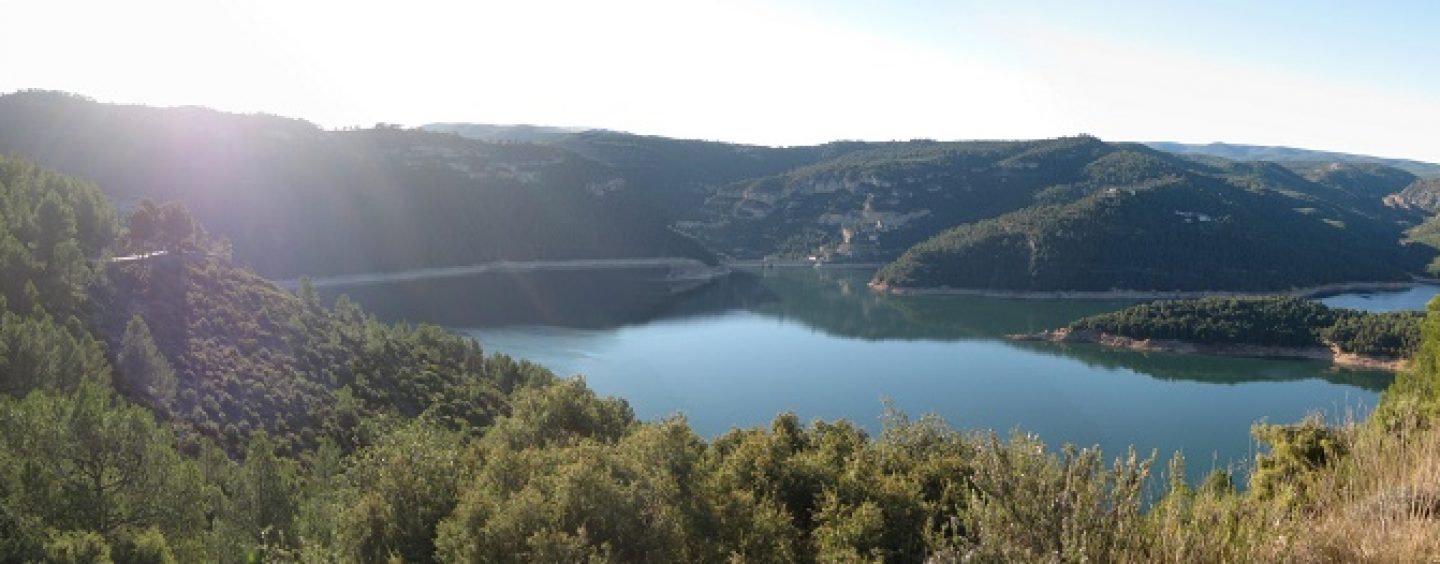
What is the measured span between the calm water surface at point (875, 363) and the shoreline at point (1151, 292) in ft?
6.52

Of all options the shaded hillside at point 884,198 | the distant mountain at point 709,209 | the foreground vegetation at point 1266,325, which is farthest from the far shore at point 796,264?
the foreground vegetation at point 1266,325

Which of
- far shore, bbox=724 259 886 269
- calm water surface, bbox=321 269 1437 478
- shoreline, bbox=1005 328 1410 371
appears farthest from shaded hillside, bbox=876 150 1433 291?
shoreline, bbox=1005 328 1410 371

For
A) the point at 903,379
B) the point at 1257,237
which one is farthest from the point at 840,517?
the point at 1257,237

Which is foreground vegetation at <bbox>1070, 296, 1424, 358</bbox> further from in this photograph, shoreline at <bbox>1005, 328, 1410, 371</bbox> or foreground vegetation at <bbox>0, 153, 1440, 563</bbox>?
foreground vegetation at <bbox>0, 153, 1440, 563</bbox>

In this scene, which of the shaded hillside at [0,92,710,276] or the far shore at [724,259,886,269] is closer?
the shaded hillside at [0,92,710,276]

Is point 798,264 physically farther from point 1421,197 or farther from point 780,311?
point 1421,197

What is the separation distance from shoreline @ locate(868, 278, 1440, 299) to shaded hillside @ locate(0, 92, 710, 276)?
108 feet

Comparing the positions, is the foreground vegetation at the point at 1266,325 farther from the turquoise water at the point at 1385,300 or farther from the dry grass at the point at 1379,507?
the dry grass at the point at 1379,507

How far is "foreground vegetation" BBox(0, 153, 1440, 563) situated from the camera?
161 inches

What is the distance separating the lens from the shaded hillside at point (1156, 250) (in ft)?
299

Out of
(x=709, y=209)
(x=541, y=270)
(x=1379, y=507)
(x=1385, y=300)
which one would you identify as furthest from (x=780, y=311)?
(x=1379, y=507)

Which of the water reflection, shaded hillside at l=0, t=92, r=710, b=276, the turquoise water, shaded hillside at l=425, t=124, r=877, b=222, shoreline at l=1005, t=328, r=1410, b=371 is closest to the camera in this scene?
shoreline at l=1005, t=328, r=1410, b=371

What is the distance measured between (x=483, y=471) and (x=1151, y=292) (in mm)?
90710

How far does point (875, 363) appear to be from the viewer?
59000 millimetres
